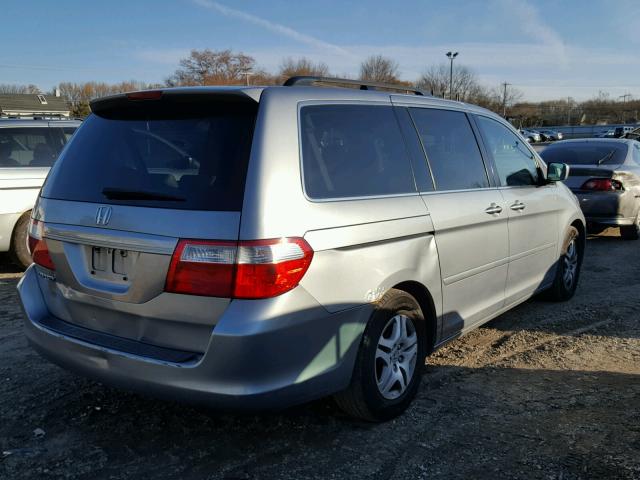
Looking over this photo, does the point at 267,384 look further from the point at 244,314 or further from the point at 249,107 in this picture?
the point at 249,107

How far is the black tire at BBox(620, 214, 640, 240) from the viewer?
8.68 meters

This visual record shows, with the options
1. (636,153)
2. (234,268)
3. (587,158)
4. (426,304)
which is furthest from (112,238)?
(636,153)

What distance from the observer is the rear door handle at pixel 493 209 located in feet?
12.8

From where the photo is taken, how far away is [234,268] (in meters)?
2.41

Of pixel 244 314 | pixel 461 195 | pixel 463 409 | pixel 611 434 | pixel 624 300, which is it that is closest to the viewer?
pixel 244 314

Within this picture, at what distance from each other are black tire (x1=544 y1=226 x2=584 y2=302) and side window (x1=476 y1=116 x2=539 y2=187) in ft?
3.07

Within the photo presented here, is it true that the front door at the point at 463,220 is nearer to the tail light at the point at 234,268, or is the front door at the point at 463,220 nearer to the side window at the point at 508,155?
the side window at the point at 508,155

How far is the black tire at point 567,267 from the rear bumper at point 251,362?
3.18 metres

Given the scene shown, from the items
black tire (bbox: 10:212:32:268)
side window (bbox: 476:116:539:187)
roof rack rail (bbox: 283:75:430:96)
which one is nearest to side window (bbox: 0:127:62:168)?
black tire (bbox: 10:212:32:268)

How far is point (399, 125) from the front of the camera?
136 inches

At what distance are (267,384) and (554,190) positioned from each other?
143 inches

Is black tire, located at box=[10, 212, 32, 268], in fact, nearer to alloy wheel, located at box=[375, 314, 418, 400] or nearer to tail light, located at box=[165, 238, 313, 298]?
tail light, located at box=[165, 238, 313, 298]

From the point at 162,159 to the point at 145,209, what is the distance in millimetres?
306

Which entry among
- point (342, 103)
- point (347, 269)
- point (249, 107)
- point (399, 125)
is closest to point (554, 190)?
point (399, 125)
